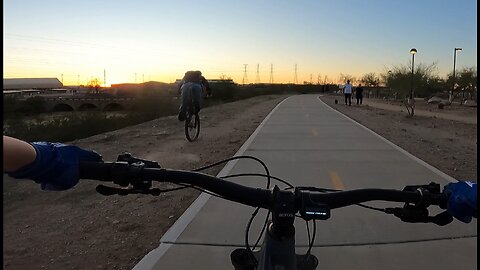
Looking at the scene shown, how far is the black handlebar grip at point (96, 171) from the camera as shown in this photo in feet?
6.80

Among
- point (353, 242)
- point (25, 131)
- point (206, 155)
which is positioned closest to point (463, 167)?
point (206, 155)

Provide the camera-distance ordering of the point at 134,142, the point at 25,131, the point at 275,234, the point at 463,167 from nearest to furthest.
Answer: the point at 275,234, the point at 463,167, the point at 134,142, the point at 25,131

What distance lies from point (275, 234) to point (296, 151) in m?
10.4

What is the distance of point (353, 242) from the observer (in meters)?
5.23

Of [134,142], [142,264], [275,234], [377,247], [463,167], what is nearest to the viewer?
[275,234]

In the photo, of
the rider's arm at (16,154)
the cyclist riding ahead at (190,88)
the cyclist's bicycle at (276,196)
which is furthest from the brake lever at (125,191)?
the cyclist riding ahead at (190,88)

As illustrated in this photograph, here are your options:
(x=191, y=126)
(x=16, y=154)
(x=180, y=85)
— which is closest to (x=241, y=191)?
(x=16, y=154)

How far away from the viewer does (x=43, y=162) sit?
186 centimetres

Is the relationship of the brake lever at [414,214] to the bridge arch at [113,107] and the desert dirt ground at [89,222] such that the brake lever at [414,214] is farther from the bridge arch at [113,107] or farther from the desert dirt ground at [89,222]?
the bridge arch at [113,107]

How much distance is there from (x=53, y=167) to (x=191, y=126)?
1288cm

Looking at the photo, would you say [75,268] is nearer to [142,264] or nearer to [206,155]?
[142,264]

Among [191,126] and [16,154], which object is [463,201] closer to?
[16,154]

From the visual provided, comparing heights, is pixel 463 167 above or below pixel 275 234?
below

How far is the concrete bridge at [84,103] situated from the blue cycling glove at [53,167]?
59.5 metres
